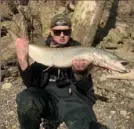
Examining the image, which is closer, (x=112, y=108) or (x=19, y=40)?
(x=19, y=40)

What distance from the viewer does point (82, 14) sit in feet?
30.0

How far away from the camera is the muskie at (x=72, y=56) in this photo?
534cm

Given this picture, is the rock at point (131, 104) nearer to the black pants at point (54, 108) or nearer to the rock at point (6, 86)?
the black pants at point (54, 108)

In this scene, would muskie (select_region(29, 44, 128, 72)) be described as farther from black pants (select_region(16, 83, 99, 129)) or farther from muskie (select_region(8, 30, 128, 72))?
black pants (select_region(16, 83, 99, 129))

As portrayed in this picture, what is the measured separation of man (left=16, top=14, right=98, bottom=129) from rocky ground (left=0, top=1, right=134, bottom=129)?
91 centimetres

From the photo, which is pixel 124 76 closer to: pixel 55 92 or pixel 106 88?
pixel 106 88

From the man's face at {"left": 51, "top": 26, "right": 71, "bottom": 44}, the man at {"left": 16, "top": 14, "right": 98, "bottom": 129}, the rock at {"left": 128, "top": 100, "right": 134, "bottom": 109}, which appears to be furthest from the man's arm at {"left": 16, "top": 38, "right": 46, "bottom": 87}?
the rock at {"left": 128, "top": 100, "right": 134, "bottom": 109}

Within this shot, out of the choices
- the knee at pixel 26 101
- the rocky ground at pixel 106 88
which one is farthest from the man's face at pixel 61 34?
the rocky ground at pixel 106 88

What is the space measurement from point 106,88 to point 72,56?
8.69 ft

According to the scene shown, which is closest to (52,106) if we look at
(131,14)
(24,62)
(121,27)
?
(24,62)

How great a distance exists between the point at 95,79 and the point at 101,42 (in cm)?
141

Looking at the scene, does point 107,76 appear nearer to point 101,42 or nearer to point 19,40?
point 101,42

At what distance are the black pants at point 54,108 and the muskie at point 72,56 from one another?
1.20 feet

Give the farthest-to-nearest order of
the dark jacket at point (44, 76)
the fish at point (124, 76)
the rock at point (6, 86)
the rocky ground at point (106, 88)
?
the fish at point (124, 76)
the rock at point (6, 86)
the rocky ground at point (106, 88)
the dark jacket at point (44, 76)
